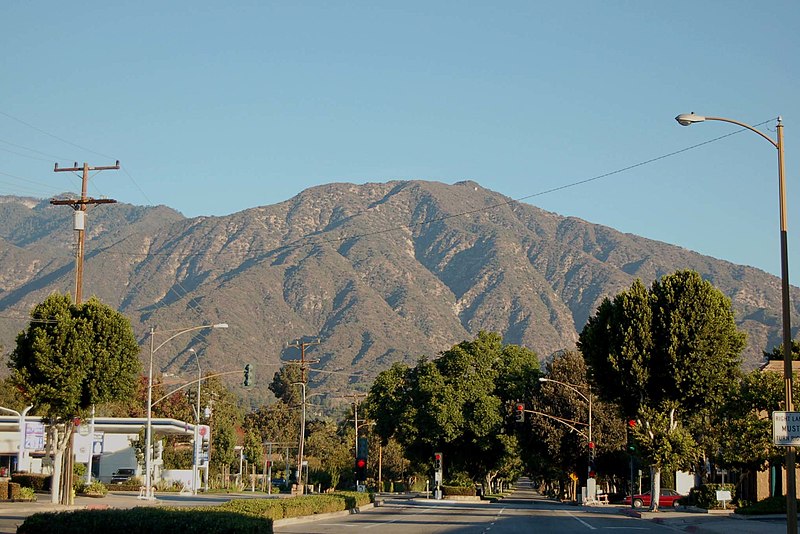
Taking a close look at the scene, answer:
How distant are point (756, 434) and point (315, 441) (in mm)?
92642

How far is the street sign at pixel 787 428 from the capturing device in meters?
24.2

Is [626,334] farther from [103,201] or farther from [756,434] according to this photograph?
[103,201]

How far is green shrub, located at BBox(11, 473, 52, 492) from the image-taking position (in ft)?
198

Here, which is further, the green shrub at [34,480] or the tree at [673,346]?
the green shrub at [34,480]

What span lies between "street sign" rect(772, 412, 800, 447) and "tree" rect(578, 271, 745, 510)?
31.4 meters

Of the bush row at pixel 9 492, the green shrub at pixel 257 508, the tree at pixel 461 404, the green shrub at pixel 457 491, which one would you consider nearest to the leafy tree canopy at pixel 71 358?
the bush row at pixel 9 492

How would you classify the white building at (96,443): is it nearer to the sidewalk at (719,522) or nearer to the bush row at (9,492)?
the bush row at (9,492)

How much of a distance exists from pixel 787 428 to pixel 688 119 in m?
8.59

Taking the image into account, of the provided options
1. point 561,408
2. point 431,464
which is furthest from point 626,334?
point 431,464

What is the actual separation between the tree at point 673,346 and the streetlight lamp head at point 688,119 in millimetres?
30352

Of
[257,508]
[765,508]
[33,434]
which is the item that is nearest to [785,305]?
[257,508]

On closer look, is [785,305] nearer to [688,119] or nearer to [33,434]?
[688,119]

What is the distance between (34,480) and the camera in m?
63.2

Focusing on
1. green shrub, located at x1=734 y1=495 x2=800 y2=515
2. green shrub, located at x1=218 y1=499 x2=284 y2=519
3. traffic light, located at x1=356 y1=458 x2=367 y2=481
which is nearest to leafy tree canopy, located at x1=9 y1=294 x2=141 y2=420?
green shrub, located at x1=218 y1=499 x2=284 y2=519
